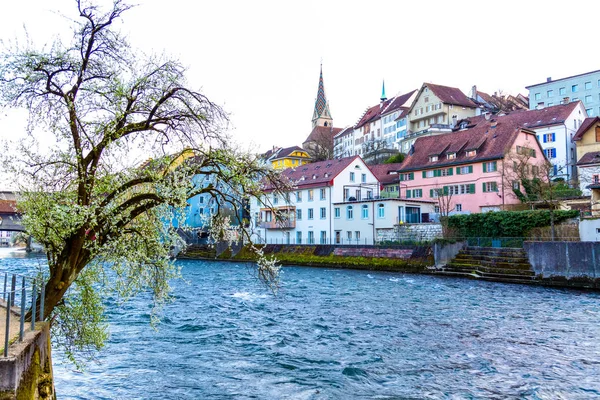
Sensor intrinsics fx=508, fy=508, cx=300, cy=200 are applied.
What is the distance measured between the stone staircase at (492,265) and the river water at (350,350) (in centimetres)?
762

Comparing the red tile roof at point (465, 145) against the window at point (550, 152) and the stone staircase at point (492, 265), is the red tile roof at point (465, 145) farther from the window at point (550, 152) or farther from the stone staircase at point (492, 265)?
the stone staircase at point (492, 265)

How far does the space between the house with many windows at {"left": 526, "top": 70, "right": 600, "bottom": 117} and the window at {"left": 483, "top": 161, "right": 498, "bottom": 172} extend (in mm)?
A: 32845

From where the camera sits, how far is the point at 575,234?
3556 centimetres

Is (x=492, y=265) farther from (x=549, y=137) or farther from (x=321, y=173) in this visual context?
(x=549, y=137)

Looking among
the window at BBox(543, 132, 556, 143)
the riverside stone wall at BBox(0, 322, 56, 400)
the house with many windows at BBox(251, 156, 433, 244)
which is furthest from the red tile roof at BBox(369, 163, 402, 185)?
the riverside stone wall at BBox(0, 322, 56, 400)

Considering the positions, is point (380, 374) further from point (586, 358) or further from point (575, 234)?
point (575, 234)

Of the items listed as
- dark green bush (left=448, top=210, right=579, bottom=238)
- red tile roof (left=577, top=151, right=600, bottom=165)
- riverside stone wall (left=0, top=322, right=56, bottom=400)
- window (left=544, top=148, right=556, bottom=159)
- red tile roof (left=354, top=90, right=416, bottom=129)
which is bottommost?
riverside stone wall (left=0, top=322, right=56, bottom=400)

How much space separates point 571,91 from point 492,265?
60.4 metres

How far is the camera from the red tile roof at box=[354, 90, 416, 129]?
100 meters

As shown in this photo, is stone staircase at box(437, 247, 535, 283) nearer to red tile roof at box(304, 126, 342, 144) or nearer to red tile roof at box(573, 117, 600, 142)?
red tile roof at box(573, 117, 600, 142)

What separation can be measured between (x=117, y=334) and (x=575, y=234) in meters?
31.6

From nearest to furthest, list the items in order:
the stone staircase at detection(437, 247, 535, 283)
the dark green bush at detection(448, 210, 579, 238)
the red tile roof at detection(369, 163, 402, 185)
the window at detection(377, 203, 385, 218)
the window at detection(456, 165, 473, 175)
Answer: the stone staircase at detection(437, 247, 535, 283), the dark green bush at detection(448, 210, 579, 238), the window at detection(377, 203, 385, 218), the window at detection(456, 165, 473, 175), the red tile roof at detection(369, 163, 402, 185)

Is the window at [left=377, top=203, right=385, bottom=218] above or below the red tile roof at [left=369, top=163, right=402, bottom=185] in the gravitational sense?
below

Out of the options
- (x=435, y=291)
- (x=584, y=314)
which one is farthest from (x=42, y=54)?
(x=435, y=291)
